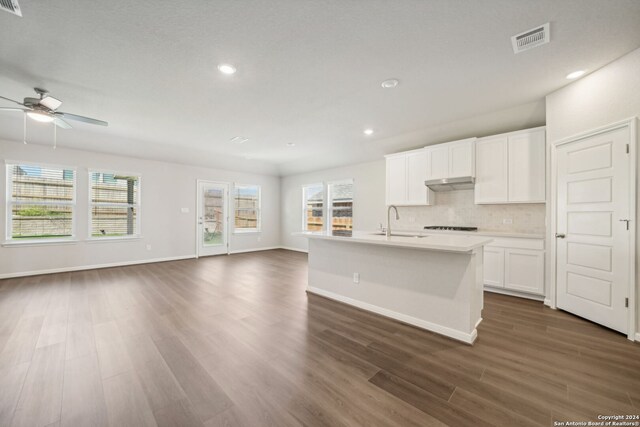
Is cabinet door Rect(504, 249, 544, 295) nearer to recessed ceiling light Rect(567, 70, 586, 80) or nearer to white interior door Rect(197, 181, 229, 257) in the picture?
recessed ceiling light Rect(567, 70, 586, 80)

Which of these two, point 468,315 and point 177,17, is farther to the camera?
point 468,315

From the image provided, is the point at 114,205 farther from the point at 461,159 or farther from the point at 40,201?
the point at 461,159

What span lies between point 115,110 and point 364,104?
12.5 ft

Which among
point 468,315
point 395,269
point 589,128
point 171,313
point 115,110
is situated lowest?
point 171,313

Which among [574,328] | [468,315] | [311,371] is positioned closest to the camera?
[311,371]

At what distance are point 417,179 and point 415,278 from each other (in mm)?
2841

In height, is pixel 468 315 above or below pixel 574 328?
above

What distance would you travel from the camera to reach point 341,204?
24.0ft

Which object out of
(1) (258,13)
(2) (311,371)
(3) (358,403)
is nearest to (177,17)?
(1) (258,13)

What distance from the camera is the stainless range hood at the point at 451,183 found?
14.1 feet

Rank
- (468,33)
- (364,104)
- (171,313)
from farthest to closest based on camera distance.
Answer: (364,104), (171,313), (468,33)

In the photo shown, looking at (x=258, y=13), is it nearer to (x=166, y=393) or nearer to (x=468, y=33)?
(x=468, y=33)

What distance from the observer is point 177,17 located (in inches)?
80.3

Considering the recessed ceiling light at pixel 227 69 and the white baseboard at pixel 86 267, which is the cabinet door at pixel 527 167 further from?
the white baseboard at pixel 86 267
